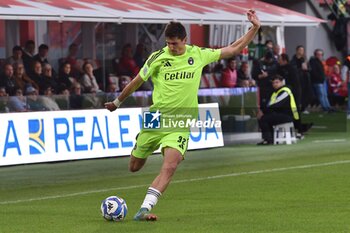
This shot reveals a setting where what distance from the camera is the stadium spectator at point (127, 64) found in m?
26.8

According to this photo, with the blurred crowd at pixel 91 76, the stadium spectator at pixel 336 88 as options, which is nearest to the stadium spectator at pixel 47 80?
the blurred crowd at pixel 91 76

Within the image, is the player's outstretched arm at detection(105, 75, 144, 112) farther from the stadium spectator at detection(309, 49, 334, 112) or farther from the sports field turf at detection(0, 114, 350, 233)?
the stadium spectator at detection(309, 49, 334, 112)

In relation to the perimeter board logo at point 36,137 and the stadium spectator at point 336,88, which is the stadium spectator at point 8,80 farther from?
the stadium spectator at point 336,88

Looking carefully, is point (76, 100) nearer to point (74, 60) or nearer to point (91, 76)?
point (91, 76)

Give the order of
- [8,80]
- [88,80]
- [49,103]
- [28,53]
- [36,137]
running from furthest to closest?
[88,80]
[28,53]
[8,80]
[49,103]
[36,137]

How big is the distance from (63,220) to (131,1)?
12684mm

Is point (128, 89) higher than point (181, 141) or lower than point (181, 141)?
higher

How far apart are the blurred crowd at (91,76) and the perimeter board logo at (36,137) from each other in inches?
17.2

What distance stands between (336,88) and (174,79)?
24.6 m

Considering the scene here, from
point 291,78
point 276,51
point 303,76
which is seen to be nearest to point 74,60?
point 291,78

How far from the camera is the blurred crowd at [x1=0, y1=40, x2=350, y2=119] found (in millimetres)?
22031

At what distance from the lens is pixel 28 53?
80.1 ft

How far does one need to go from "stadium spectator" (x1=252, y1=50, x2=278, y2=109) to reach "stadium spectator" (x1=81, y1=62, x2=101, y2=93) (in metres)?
4.19

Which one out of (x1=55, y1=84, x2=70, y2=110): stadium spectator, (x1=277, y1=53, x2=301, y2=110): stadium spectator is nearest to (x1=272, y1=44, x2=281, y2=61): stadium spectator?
(x1=277, y1=53, x2=301, y2=110): stadium spectator
